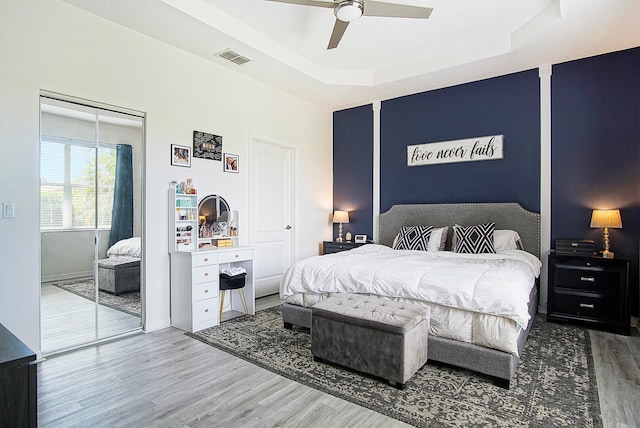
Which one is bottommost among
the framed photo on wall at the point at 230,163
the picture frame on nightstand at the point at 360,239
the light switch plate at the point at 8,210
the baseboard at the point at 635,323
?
the baseboard at the point at 635,323

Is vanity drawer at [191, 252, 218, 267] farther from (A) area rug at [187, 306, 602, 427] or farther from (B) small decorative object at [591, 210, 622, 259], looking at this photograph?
(B) small decorative object at [591, 210, 622, 259]

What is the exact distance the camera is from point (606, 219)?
3705 millimetres

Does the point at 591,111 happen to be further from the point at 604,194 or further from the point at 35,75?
the point at 35,75

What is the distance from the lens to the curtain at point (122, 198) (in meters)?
3.41

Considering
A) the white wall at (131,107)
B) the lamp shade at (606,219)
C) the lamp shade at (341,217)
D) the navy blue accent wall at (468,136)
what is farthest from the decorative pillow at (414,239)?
the lamp shade at (606,219)

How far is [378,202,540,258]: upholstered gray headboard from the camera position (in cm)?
436

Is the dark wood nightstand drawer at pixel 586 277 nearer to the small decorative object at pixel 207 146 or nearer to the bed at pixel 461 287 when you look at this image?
the bed at pixel 461 287

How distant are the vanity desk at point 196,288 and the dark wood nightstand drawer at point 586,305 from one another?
3.57 metres

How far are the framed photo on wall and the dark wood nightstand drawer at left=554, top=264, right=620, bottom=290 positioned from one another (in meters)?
3.84

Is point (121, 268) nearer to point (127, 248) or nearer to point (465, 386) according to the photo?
point (127, 248)

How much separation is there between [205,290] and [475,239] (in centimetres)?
311

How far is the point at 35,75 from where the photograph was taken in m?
2.87

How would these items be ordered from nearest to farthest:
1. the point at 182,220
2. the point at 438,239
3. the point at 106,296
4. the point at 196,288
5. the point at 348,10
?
the point at 348,10 → the point at 106,296 → the point at 196,288 → the point at 182,220 → the point at 438,239

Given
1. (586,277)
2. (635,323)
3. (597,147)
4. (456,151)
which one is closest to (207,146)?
(456,151)
